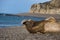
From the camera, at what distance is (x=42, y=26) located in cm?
1467

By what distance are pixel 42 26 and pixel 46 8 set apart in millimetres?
100339

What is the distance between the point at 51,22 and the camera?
15.0m

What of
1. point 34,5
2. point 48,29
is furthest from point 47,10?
point 48,29

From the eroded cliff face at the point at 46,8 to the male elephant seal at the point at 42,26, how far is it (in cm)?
9440

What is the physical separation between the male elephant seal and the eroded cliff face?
94400 millimetres

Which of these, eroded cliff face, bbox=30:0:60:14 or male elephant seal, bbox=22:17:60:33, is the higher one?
male elephant seal, bbox=22:17:60:33

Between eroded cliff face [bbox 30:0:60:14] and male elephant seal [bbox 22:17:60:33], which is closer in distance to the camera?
male elephant seal [bbox 22:17:60:33]

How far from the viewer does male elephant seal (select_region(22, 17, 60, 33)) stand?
14.6 m

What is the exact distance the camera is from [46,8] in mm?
114562

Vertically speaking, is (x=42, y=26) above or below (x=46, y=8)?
above

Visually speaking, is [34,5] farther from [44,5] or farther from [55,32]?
[55,32]

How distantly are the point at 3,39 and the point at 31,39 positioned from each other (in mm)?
1445

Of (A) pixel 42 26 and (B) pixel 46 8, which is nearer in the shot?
(A) pixel 42 26

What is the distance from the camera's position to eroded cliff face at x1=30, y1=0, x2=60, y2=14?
112500 millimetres
